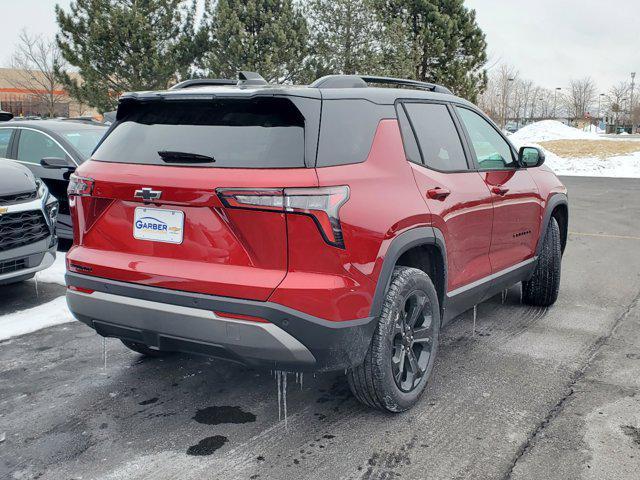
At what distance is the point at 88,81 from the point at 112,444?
793 inches

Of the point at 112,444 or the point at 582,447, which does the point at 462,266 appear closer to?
the point at 582,447

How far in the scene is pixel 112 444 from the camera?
3.15m

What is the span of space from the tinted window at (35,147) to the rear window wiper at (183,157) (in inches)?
199

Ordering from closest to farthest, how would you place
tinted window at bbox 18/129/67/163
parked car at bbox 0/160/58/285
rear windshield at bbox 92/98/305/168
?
rear windshield at bbox 92/98/305/168
parked car at bbox 0/160/58/285
tinted window at bbox 18/129/67/163

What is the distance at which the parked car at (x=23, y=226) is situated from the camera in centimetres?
519

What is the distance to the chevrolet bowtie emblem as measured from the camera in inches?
119

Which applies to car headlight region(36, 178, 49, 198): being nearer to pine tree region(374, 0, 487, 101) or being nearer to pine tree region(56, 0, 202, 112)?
pine tree region(56, 0, 202, 112)

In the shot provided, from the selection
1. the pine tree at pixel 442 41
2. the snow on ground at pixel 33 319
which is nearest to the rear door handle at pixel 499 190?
the snow on ground at pixel 33 319

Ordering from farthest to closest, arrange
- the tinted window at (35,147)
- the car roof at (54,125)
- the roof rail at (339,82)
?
the car roof at (54,125), the tinted window at (35,147), the roof rail at (339,82)

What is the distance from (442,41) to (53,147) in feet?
61.3

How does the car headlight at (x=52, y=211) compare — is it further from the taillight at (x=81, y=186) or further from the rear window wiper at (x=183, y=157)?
the rear window wiper at (x=183, y=157)

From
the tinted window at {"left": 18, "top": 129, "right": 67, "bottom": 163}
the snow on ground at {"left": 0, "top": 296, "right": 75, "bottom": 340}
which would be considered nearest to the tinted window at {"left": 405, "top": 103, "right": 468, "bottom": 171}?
the snow on ground at {"left": 0, "top": 296, "right": 75, "bottom": 340}

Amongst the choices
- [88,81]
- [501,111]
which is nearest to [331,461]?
[88,81]

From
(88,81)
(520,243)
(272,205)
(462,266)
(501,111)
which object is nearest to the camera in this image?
(272,205)
